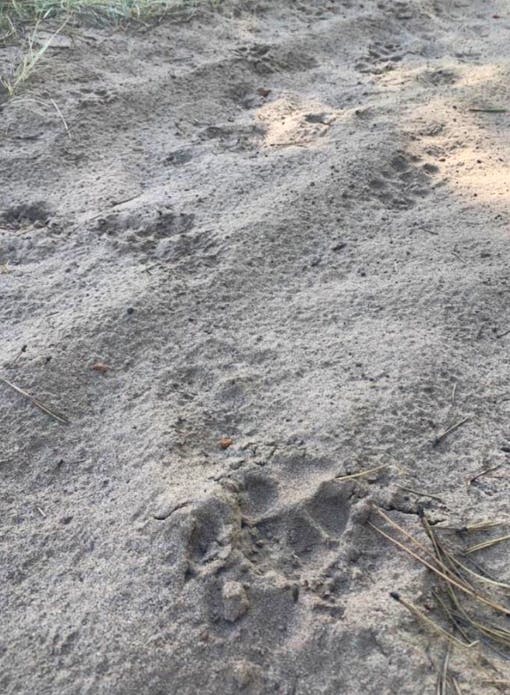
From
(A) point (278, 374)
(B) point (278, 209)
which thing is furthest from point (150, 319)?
(B) point (278, 209)

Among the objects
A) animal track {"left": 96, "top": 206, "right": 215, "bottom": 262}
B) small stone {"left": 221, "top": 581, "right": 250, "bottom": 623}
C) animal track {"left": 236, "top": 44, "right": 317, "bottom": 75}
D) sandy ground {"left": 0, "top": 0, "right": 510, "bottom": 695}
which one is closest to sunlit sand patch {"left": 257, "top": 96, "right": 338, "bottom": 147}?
sandy ground {"left": 0, "top": 0, "right": 510, "bottom": 695}

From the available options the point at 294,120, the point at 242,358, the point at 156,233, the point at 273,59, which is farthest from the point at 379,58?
the point at 242,358

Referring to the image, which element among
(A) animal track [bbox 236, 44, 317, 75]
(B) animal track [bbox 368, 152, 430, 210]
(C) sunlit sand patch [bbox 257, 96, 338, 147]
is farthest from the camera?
(A) animal track [bbox 236, 44, 317, 75]

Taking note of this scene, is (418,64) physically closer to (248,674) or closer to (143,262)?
(143,262)

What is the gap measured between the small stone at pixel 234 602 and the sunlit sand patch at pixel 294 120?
1392 mm

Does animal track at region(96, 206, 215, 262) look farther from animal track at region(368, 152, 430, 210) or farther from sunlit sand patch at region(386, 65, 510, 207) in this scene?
sunlit sand patch at region(386, 65, 510, 207)

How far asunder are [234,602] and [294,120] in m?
1.56

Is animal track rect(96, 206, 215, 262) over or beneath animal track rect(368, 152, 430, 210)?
over

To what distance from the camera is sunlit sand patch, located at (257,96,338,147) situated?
2223mm

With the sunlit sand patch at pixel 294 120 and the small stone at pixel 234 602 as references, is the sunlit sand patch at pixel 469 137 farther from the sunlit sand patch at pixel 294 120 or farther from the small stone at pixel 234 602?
Answer: the small stone at pixel 234 602

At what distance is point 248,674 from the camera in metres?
1.06

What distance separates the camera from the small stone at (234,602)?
1.12 metres

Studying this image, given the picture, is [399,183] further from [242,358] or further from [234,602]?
[234,602]

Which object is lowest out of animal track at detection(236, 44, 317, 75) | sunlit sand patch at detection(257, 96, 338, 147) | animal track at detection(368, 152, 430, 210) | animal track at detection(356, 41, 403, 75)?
animal track at detection(368, 152, 430, 210)
